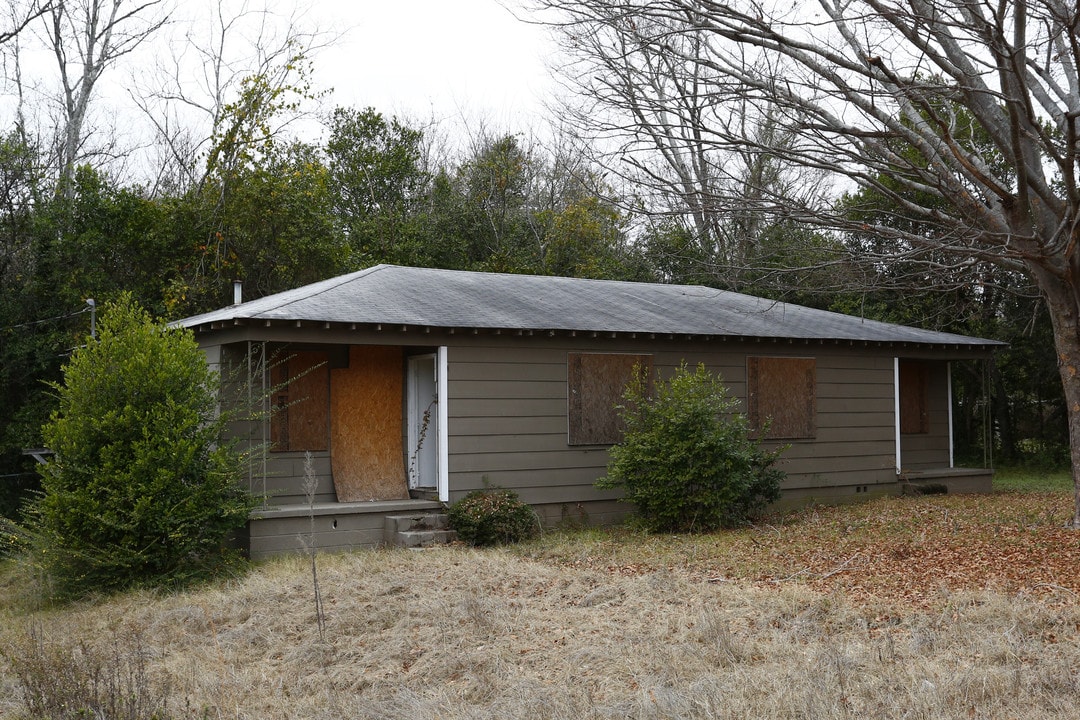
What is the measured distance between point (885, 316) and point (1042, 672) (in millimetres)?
17299

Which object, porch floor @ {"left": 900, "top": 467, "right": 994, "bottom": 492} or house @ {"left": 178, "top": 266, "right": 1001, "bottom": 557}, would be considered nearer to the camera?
house @ {"left": 178, "top": 266, "right": 1001, "bottom": 557}

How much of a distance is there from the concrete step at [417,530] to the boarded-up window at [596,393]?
2.13 meters

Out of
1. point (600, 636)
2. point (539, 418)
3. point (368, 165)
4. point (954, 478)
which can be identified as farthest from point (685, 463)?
point (368, 165)

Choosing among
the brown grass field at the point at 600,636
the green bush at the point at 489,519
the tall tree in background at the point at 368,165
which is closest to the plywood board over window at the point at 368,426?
the green bush at the point at 489,519

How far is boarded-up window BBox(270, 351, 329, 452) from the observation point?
11.7 m

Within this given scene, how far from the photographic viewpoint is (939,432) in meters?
17.4

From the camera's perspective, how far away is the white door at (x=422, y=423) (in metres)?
12.4

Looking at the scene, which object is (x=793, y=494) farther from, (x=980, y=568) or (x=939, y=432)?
(x=980, y=568)

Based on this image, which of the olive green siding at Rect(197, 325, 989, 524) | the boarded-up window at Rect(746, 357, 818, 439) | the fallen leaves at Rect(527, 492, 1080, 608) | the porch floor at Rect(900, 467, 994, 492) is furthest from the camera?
the porch floor at Rect(900, 467, 994, 492)

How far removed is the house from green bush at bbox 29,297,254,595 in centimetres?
68

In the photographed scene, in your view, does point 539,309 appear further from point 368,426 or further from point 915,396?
point 915,396

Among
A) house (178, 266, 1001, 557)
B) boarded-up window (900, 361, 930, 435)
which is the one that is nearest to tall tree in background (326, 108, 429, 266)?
house (178, 266, 1001, 557)

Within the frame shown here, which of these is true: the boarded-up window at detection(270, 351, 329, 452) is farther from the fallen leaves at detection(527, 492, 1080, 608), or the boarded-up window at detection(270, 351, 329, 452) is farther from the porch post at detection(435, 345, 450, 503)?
the fallen leaves at detection(527, 492, 1080, 608)

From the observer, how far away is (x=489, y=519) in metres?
11.1
